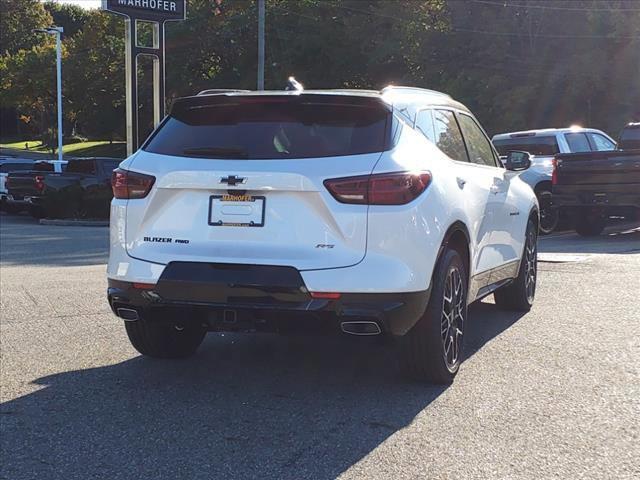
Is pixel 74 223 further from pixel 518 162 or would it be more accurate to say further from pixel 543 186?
pixel 518 162

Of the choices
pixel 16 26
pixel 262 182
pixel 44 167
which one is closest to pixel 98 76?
pixel 16 26

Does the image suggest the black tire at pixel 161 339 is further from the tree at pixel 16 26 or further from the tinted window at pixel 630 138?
the tree at pixel 16 26

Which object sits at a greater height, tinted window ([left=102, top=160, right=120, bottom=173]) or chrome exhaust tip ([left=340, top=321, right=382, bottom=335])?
chrome exhaust tip ([left=340, top=321, right=382, bottom=335])

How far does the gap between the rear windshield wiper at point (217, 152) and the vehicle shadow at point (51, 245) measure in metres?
7.43

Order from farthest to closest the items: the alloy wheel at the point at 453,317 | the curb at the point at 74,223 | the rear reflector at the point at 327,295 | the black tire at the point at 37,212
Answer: the black tire at the point at 37,212 < the curb at the point at 74,223 < the alloy wheel at the point at 453,317 < the rear reflector at the point at 327,295

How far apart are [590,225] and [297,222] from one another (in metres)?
11.9

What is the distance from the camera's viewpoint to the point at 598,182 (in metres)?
13.5

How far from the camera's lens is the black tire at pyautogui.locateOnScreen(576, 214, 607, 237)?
14.9 metres

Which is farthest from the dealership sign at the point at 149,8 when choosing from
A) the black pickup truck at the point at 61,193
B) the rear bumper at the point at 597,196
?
the rear bumper at the point at 597,196

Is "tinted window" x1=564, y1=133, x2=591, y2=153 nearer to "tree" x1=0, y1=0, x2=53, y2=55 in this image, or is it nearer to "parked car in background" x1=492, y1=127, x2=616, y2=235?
"parked car in background" x1=492, y1=127, x2=616, y2=235

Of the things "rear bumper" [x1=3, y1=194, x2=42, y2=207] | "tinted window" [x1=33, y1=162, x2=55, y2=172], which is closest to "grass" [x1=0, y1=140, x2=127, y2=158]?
"tinted window" [x1=33, y1=162, x2=55, y2=172]

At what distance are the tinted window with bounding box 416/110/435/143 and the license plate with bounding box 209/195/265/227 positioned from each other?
48.0 inches

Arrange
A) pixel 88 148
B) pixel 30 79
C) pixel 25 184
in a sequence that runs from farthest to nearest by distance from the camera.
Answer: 1. pixel 88 148
2. pixel 30 79
3. pixel 25 184

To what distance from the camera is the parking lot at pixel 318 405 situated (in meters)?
3.81
